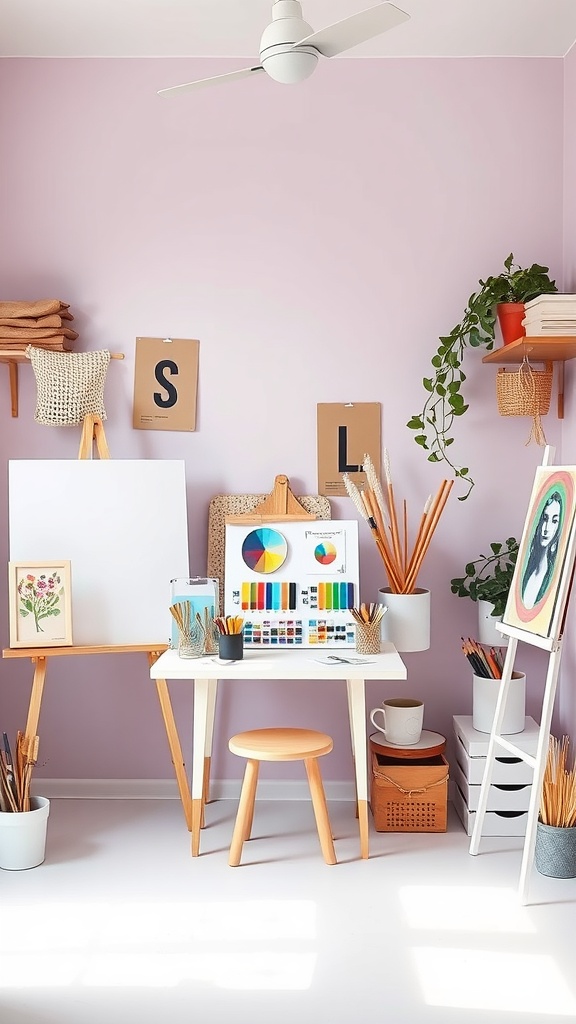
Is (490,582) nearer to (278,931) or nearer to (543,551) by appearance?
(543,551)

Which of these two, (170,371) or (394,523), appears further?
(170,371)

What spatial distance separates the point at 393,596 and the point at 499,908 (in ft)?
3.51

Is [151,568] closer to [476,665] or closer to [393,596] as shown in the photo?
[393,596]

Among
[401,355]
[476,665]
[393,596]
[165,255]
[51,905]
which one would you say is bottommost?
[51,905]

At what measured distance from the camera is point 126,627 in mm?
3293

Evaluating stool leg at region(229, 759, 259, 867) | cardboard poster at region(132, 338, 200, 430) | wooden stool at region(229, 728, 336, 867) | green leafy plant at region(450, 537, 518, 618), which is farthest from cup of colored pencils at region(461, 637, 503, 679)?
cardboard poster at region(132, 338, 200, 430)

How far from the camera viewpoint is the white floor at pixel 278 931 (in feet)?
7.19

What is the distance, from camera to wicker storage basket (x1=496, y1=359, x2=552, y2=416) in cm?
326

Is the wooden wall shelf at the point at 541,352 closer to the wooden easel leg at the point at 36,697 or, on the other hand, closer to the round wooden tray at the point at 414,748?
the round wooden tray at the point at 414,748

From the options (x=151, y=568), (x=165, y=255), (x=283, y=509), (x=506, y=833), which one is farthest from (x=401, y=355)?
(x=506, y=833)

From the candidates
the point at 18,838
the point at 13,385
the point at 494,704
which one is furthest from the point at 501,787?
the point at 13,385

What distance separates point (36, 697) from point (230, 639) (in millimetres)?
699

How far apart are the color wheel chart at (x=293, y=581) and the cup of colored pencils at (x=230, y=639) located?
192 millimetres

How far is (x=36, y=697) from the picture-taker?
10.4 feet
